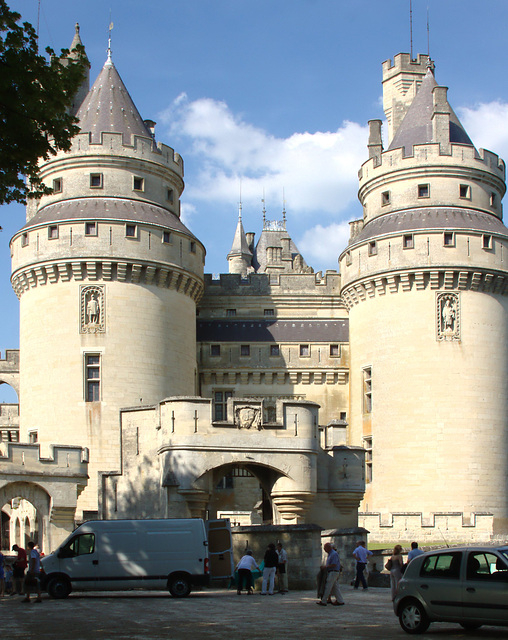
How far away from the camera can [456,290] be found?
4022 cm

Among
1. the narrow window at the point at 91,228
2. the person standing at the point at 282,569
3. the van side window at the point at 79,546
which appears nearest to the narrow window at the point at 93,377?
the narrow window at the point at 91,228

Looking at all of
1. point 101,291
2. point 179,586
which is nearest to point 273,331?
point 101,291

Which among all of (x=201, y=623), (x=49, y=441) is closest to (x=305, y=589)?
(x=201, y=623)

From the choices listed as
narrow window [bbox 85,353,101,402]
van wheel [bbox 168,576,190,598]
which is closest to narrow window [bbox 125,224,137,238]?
narrow window [bbox 85,353,101,402]

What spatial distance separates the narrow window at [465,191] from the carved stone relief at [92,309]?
610 inches

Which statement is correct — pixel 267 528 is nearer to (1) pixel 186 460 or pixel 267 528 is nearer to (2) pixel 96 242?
(1) pixel 186 460

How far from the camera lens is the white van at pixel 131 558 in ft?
72.6

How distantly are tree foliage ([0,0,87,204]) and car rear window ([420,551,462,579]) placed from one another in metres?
9.29

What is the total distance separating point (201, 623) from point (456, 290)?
1038 inches

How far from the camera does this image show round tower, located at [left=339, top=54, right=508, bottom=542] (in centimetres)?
3838

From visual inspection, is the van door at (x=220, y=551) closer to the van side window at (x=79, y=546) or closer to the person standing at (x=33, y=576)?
the van side window at (x=79, y=546)

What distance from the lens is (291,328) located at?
148 ft

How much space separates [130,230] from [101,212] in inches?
51.2

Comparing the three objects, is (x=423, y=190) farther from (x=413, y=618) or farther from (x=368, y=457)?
(x=413, y=618)
